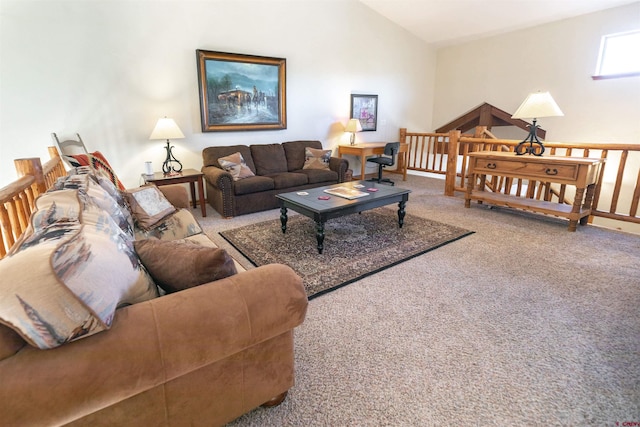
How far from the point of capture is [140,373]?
0.96 meters

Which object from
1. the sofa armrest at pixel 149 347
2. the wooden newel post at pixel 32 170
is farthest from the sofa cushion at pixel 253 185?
the sofa armrest at pixel 149 347

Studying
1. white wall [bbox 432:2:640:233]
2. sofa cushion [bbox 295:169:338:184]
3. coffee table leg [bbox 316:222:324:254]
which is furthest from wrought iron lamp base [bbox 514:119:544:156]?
coffee table leg [bbox 316:222:324:254]

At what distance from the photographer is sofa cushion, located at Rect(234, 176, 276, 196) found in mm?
4023

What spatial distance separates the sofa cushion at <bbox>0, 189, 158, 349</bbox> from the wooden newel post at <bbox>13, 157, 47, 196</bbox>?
142 cm

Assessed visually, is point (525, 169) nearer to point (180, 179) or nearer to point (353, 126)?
point (353, 126)

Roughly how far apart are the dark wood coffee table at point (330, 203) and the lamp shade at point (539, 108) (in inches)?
62.2

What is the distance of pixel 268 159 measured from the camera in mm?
4855

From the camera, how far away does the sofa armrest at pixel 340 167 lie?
4.96m

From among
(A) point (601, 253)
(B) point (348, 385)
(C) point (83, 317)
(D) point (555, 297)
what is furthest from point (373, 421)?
(A) point (601, 253)

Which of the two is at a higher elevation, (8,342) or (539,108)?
(539,108)

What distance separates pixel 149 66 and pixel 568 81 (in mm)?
6242

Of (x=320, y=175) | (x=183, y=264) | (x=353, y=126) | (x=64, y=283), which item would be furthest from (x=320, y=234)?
(x=353, y=126)

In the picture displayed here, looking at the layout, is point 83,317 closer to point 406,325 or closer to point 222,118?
point 406,325

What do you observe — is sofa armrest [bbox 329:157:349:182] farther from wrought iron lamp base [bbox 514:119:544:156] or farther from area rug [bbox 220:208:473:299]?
wrought iron lamp base [bbox 514:119:544:156]
